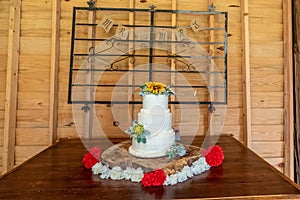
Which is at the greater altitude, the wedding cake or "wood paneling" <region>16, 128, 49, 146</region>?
the wedding cake

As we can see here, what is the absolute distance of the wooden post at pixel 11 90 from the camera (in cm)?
169

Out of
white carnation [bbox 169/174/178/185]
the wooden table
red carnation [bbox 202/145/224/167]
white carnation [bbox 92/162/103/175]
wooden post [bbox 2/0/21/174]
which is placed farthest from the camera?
wooden post [bbox 2/0/21/174]

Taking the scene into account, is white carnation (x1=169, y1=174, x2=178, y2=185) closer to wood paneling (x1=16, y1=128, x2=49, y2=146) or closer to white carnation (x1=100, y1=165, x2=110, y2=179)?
white carnation (x1=100, y1=165, x2=110, y2=179)

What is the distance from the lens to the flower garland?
3.07ft

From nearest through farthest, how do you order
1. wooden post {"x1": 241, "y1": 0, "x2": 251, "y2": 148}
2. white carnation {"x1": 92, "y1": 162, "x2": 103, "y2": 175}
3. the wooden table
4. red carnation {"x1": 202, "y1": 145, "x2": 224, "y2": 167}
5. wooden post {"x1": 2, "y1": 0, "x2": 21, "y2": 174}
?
the wooden table → white carnation {"x1": 92, "y1": 162, "x2": 103, "y2": 175} → red carnation {"x1": 202, "y1": 145, "x2": 224, "y2": 167} → wooden post {"x1": 2, "y1": 0, "x2": 21, "y2": 174} → wooden post {"x1": 241, "y1": 0, "x2": 251, "y2": 148}

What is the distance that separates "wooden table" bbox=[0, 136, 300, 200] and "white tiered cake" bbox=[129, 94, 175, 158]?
0.69 feet

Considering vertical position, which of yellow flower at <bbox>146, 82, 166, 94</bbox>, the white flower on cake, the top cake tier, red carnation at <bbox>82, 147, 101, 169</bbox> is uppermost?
yellow flower at <bbox>146, 82, 166, 94</bbox>

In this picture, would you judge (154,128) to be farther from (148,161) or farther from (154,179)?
(154,179)

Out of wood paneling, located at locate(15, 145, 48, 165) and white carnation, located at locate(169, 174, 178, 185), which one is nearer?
white carnation, located at locate(169, 174, 178, 185)

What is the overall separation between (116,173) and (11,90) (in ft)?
4.13

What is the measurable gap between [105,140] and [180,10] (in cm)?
126

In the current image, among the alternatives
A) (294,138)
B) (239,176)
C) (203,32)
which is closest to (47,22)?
(203,32)

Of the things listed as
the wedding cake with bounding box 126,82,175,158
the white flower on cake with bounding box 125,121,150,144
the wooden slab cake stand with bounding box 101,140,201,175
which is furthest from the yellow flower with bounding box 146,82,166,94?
the wooden slab cake stand with bounding box 101,140,201,175

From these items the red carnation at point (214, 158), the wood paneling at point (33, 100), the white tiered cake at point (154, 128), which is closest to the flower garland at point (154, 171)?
the red carnation at point (214, 158)
